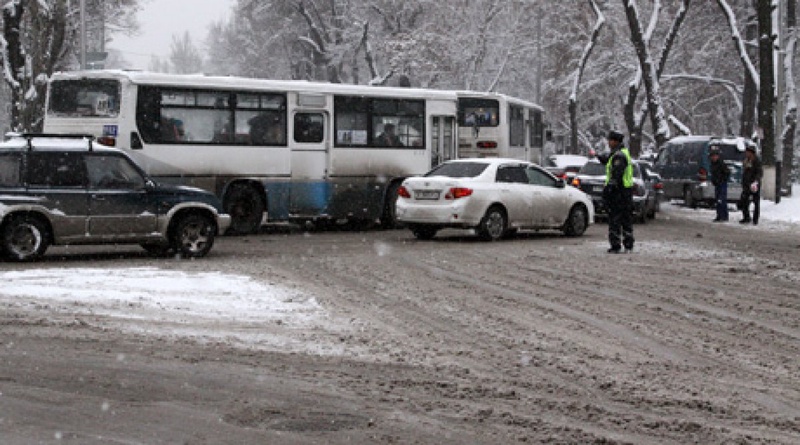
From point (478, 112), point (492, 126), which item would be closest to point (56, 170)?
point (478, 112)

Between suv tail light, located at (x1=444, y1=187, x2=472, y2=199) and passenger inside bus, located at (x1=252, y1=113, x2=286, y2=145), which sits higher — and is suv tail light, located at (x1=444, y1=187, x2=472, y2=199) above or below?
below

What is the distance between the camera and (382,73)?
2623 inches

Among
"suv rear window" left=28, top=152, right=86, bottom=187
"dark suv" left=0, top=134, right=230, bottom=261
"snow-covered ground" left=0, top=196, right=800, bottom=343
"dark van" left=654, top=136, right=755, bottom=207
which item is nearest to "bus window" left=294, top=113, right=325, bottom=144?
"dark suv" left=0, top=134, right=230, bottom=261

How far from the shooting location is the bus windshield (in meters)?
22.6

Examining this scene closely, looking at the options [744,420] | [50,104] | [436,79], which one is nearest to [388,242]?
[50,104]

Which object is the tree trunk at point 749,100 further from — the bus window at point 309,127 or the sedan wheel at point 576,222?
the bus window at point 309,127

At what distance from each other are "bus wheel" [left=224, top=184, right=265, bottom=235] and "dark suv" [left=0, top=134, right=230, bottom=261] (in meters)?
5.42

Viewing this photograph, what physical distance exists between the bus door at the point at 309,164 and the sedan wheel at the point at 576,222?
478 cm

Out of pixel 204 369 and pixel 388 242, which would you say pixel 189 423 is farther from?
pixel 388 242

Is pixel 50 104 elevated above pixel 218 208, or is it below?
above

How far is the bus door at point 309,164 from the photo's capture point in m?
25.0

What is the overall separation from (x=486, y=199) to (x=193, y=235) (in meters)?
6.17

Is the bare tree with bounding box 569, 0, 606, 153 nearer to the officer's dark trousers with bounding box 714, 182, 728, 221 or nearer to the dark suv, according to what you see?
the officer's dark trousers with bounding box 714, 182, 728, 221

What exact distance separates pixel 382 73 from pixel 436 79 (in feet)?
14.6
